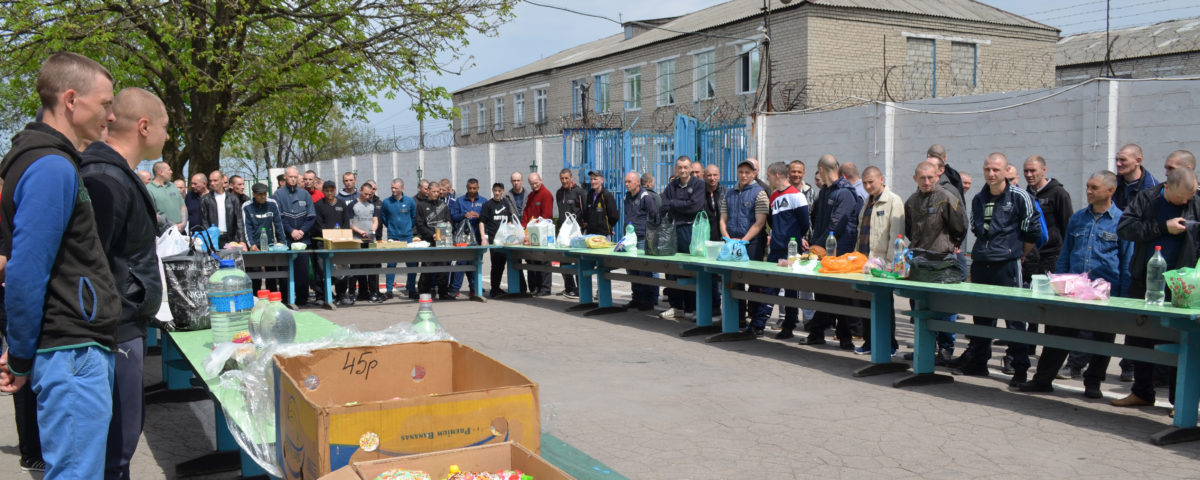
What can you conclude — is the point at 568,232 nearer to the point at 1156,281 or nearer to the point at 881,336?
the point at 881,336

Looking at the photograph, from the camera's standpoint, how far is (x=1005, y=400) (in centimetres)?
652

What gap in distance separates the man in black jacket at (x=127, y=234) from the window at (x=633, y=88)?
29.6 meters

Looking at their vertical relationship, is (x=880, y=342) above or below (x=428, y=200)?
below

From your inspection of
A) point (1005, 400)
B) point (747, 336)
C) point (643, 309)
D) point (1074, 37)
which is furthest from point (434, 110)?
point (1074, 37)

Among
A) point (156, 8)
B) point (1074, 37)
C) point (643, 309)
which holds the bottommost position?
point (643, 309)

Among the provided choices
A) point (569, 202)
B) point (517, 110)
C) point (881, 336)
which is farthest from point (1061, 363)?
point (517, 110)

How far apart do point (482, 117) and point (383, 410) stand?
4273 centimetres

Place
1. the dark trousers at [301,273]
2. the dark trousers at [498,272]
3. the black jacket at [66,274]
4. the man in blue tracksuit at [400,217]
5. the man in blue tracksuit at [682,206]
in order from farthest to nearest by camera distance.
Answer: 1. the dark trousers at [498,272]
2. the man in blue tracksuit at [400,217]
3. the dark trousers at [301,273]
4. the man in blue tracksuit at [682,206]
5. the black jacket at [66,274]

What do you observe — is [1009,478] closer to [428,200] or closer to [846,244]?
[846,244]

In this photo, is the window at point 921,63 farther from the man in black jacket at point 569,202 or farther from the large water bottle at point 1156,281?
the large water bottle at point 1156,281

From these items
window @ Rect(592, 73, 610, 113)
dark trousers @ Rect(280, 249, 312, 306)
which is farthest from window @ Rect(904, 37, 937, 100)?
dark trousers @ Rect(280, 249, 312, 306)

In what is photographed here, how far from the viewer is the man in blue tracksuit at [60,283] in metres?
2.64

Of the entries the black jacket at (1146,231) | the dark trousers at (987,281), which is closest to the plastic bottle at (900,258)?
the dark trousers at (987,281)

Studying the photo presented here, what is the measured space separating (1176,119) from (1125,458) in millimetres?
8172
